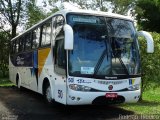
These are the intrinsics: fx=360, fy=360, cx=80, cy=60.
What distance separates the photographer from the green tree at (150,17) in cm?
4453

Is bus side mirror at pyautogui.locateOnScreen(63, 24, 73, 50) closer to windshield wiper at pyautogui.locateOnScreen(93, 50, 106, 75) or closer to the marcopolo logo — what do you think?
windshield wiper at pyautogui.locateOnScreen(93, 50, 106, 75)

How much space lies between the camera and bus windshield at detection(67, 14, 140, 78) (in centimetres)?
Result: 1080

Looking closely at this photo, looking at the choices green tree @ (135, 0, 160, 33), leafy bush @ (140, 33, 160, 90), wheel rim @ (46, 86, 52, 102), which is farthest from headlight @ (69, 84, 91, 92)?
green tree @ (135, 0, 160, 33)

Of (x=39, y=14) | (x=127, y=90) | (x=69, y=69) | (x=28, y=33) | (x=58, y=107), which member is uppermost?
(x=39, y=14)

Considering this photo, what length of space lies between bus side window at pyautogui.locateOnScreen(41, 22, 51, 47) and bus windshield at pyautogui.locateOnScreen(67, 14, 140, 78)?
1952 mm

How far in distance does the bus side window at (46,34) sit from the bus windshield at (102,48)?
195cm

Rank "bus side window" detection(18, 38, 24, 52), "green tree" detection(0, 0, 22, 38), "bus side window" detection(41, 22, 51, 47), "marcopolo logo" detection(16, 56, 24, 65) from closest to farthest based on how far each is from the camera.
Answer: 1. "bus side window" detection(41, 22, 51, 47)
2. "marcopolo logo" detection(16, 56, 24, 65)
3. "bus side window" detection(18, 38, 24, 52)
4. "green tree" detection(0, 0, 22, 38)

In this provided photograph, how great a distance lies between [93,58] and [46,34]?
10.6 feet

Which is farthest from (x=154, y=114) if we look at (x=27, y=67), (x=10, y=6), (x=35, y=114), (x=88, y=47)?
(x=10, y=6)

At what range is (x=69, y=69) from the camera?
422 inches

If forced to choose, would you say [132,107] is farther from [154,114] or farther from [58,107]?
[58,107]

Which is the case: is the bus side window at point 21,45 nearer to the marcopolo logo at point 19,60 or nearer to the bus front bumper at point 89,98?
the marcopolo logo at point 19,60

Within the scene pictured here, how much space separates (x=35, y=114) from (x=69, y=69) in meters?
1.95

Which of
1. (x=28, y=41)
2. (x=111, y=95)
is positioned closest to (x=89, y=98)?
(x=111, y=95)
